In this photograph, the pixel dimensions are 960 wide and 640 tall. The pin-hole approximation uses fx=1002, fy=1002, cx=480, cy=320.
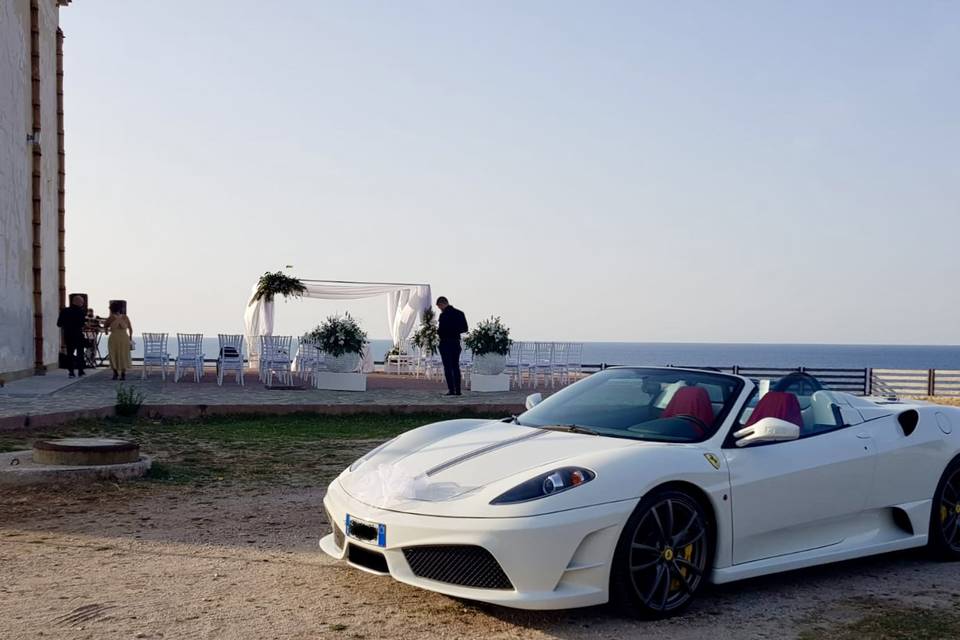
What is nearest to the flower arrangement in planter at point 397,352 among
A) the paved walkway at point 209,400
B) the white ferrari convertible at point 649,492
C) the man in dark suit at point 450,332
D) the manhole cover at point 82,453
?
the paved walkway at point 209,400

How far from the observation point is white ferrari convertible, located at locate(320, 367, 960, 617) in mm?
4410

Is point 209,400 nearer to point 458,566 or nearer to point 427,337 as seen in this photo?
point 427,337

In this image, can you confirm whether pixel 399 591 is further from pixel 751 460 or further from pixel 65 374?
pixel 65 374

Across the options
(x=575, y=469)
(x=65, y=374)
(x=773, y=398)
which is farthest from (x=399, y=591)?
(x=65, y=374)

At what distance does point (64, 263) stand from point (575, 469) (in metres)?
25.8

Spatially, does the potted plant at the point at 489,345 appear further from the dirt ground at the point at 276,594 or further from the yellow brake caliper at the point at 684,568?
the yellow brake caliper at the point at 684,568

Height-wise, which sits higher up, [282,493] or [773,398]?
[773,398]

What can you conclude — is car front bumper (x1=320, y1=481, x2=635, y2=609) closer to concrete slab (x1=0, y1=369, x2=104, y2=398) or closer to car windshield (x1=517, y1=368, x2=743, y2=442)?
car windshield (x1=517, y1=368, x2=743, y2=442)

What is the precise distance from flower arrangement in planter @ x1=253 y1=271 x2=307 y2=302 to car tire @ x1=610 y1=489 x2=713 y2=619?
22609 mm

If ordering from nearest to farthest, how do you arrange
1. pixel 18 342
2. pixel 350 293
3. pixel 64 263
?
pixel 18 342
pixel 64 263
pixel 350 293

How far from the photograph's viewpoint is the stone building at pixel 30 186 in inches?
803

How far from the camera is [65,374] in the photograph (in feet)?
75.5

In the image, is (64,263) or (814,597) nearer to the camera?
(814,597)

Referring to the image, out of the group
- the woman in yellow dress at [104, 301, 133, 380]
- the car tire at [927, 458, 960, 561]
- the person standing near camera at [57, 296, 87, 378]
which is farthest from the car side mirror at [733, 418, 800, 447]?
the person standing near camera at [57, 296, 87, 378]
